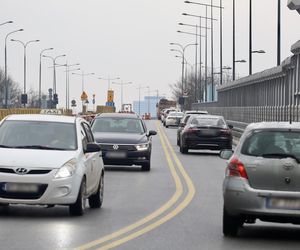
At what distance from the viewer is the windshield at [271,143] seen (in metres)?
12.1

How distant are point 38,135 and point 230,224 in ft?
13.5

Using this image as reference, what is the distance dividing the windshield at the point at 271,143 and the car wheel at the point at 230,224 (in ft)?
2.73

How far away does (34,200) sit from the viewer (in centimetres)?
1377

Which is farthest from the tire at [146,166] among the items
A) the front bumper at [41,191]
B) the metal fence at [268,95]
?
the front bumper at [41,191]

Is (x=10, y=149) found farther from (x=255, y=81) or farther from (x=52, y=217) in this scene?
(x=255, y=81)

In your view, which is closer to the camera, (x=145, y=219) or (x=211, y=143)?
(x=145, y=219)

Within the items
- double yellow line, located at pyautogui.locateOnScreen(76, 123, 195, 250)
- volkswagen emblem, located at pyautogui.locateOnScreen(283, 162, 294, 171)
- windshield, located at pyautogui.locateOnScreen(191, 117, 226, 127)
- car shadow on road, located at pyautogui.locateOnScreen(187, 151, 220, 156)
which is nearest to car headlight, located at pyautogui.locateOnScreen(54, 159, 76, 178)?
double yellow line, located at pyautogui.locateOnScreen(76, 123, 195, 250)

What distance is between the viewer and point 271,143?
12.1 meters

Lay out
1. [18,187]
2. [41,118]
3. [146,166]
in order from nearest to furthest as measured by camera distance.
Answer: [18,187] < [41,118] < [146,166]

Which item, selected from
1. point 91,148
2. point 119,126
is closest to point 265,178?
point 91,148

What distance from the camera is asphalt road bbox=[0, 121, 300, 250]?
11.6 meters

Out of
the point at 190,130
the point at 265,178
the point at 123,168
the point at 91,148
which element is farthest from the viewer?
the point at 190,130

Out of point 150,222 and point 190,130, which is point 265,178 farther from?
point 190,130

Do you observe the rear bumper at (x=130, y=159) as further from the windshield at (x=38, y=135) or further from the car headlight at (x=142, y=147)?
the windshield at (x=38, y=135)
